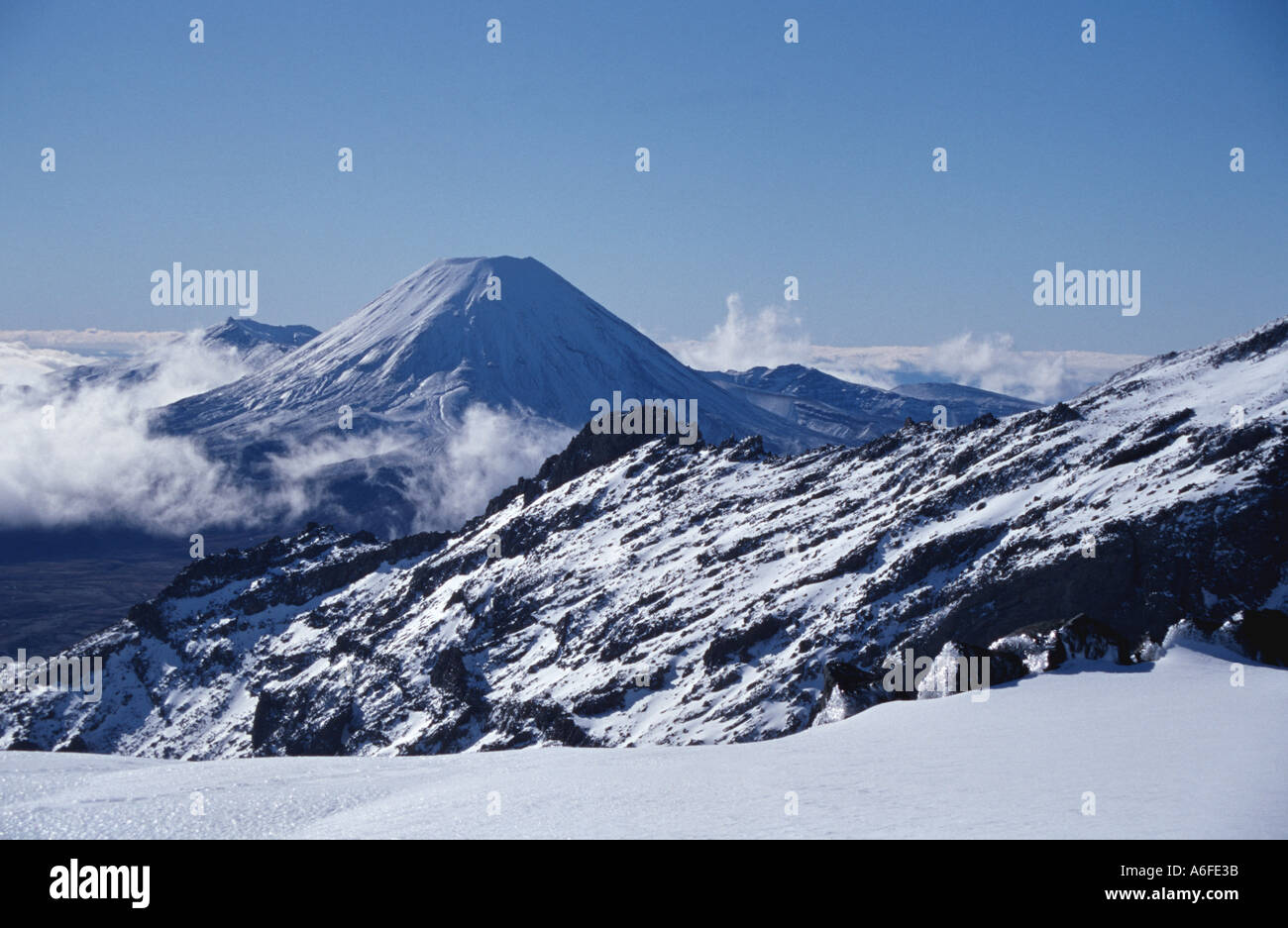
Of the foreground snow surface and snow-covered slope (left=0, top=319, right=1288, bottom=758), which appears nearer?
the foreground snow surface

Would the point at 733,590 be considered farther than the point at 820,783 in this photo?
Yes

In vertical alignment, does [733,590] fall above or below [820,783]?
below

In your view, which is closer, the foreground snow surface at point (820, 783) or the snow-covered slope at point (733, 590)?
the foreground snow surface at point (820, 783)

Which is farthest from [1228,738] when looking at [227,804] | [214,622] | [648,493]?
[214,622]
